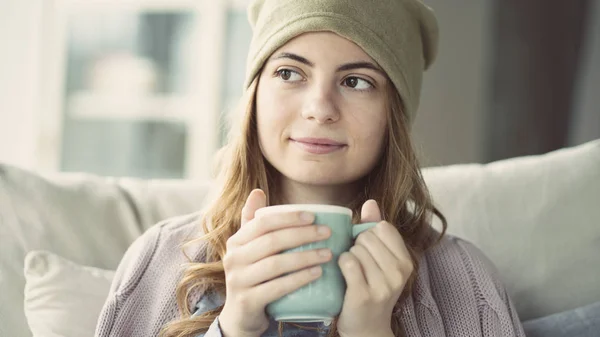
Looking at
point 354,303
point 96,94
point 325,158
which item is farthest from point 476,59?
point 354,303

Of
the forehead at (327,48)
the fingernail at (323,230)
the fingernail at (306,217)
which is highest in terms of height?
the forehead at (327,48)

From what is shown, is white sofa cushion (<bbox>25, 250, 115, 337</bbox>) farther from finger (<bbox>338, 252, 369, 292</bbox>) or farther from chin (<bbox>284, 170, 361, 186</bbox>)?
finger (<bbox>338, 252, 369, 292</bbox>)

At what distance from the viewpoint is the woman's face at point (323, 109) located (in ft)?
3.87

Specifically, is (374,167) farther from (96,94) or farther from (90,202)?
(96,94)

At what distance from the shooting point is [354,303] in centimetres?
89

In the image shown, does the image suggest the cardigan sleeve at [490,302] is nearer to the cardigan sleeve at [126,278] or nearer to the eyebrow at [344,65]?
the eyebrow at [344,65]

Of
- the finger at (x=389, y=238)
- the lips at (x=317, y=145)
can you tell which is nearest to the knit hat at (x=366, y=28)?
the lips at (x=317, y=145)

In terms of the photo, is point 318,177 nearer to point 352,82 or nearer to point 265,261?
point 352,82

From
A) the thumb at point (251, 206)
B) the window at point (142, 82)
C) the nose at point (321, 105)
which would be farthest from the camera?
the window at point (142, 82)

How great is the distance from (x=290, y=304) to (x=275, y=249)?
7cm

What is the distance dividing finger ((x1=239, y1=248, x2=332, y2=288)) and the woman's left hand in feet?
0.11

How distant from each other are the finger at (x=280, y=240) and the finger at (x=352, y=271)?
1.5 inches

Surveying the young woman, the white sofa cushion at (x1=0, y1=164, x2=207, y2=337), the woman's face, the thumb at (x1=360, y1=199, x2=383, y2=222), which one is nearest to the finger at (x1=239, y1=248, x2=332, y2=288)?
the thumb at (x1=360, y1=199, x2=383, y2=222)

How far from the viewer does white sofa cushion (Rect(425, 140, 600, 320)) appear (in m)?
1.45
